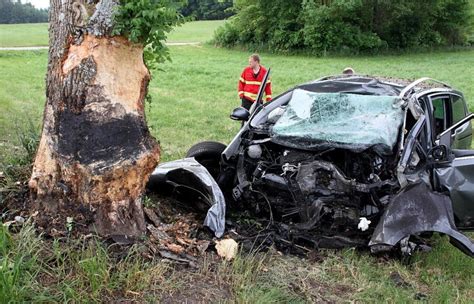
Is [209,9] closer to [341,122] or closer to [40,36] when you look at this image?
[40,36]

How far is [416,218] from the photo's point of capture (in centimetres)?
430

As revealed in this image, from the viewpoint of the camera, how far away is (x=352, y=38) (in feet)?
106

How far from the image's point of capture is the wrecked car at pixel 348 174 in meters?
4.40

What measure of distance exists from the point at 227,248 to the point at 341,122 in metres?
1.79

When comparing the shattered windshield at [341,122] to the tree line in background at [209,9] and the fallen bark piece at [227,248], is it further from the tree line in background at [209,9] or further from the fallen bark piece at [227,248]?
the tree line in background at [209,9]

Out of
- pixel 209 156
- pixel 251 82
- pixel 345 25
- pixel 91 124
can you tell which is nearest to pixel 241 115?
pixel 209 156

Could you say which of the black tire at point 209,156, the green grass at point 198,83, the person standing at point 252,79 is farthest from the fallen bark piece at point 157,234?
the person standing at point 252,79

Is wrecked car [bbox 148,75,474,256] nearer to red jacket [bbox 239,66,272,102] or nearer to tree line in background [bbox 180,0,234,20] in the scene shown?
red jacket [bbox 239,66,272,102]

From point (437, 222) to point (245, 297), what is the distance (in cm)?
177

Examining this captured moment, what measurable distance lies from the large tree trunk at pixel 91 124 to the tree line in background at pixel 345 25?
2883 centimetres

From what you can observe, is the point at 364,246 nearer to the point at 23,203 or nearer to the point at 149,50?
the point at 149,50

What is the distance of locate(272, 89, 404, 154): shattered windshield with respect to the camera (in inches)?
191

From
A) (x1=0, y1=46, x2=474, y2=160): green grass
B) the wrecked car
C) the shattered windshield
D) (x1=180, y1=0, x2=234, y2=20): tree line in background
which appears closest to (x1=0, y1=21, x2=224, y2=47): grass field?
(x1=0, y1=46, x2=474, y2=160): green grass

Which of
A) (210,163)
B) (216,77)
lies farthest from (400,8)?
(210,163)
